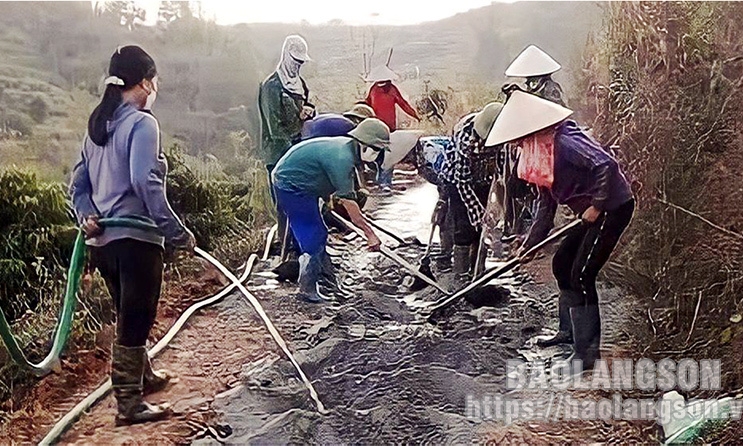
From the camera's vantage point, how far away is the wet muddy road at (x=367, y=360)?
1.31 m

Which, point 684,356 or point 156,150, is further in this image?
point 684,356

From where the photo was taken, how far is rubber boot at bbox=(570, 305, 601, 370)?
4.48ft

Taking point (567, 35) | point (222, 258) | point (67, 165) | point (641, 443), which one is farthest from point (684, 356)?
point (67, 165)

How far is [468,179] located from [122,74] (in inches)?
24.0

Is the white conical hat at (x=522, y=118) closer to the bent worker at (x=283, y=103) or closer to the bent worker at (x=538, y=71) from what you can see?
the bent worker at (x=538, y=71)

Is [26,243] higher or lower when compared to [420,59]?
lower

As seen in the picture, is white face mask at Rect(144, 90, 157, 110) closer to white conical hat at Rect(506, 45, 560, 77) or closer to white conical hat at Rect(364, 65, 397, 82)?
white conical hat at Rect(364, 65, 397, 82)

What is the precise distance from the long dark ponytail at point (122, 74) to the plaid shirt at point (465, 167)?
0.52 meters

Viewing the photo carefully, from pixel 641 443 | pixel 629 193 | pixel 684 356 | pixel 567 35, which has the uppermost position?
pixel 567 35

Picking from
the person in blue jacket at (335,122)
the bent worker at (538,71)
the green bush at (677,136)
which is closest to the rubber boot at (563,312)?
the green bush at (677,136)

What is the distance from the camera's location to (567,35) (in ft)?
4.39

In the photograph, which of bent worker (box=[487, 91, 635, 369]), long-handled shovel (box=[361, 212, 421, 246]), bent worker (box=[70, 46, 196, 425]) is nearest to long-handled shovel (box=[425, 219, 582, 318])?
bent worker (box=[487, 91, 635, 369])

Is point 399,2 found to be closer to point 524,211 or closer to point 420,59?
point 420,59

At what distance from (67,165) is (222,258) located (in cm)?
30
